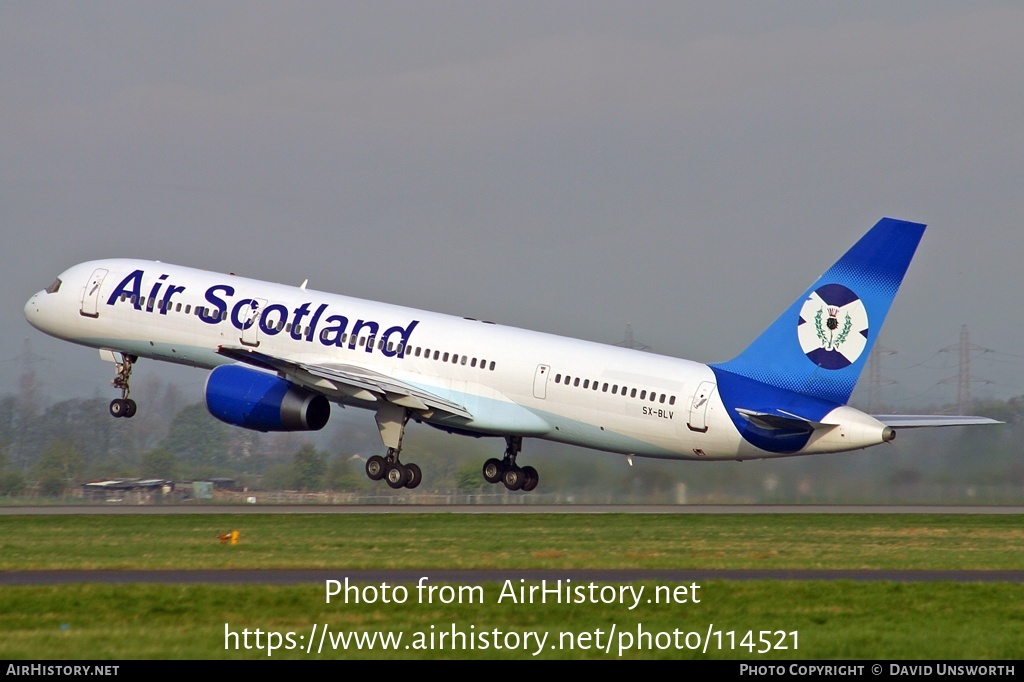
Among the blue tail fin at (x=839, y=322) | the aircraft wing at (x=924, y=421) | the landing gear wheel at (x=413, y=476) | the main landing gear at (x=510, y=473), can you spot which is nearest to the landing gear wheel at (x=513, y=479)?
the main landing gear at (x=510, y=473)

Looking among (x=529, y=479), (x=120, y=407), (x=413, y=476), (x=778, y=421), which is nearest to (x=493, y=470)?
(x=529, y=479)

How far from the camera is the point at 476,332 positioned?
159 ft

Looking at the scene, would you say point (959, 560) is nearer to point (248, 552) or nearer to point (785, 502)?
point (248, 552)

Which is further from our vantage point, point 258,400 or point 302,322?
point 302,322

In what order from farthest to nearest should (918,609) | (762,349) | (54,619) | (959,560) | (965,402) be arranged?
(965,402)
(762,349)
(959,560)
(918,609)
(54,619)

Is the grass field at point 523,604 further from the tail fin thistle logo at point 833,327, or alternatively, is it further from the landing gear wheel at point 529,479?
the landing gear wheel at point 529,479

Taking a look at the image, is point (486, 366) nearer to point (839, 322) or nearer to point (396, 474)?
point (396, 474)

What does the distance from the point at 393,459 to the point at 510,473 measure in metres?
4.65

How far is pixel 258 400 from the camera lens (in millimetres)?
48094

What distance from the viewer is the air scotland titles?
48969mm

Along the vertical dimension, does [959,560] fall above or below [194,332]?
below

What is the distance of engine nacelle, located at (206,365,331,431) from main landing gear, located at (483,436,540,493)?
23.7ft

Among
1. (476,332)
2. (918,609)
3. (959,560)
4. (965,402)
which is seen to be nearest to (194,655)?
(918,609)

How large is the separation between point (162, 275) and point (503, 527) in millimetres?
18870
